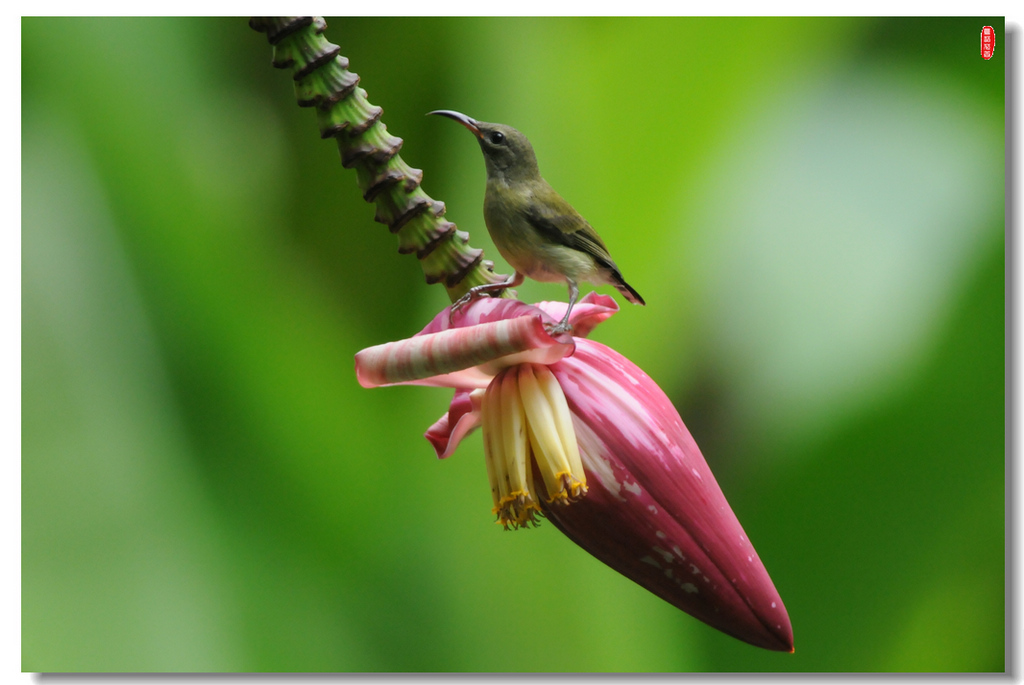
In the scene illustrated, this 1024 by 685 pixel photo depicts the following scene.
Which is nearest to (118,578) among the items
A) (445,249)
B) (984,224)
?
(445,249)

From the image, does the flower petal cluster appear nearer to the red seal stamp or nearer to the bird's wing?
the bird's wing

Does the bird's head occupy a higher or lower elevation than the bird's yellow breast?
higher

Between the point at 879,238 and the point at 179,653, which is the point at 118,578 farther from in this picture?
the point at 879,238

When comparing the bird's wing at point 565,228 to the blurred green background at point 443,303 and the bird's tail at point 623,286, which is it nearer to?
the bird's tail at point 623,286

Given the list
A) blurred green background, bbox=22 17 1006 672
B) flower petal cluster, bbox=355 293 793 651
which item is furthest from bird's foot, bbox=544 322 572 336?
blurred green background, bbox=22 17 1006 672

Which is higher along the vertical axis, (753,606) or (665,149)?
(665,149)

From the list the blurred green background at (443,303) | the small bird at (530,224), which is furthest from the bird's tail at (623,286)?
the blurred green background at (443,303)
